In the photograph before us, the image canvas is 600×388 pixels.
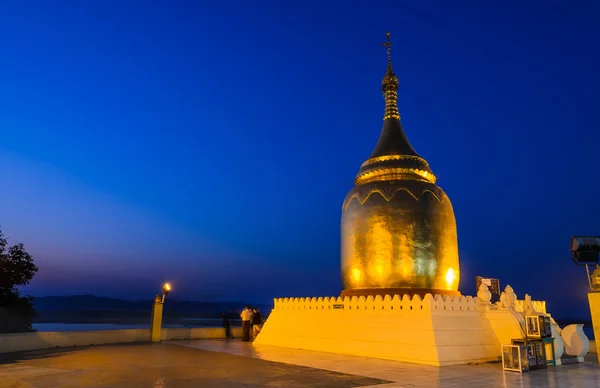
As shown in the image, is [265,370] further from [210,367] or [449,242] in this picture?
[449,242]

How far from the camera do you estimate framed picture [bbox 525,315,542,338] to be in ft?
44.5

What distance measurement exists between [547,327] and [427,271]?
25.1 feet

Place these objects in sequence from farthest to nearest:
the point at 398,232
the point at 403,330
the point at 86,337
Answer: the point at 398,232, the point at 86,337, the point at 403,330

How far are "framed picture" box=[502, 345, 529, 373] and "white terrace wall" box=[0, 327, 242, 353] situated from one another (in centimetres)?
1550

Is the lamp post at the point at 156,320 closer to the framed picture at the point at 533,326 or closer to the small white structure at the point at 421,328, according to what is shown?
the small white structure at the point at 421,328

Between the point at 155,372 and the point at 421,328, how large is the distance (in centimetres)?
800

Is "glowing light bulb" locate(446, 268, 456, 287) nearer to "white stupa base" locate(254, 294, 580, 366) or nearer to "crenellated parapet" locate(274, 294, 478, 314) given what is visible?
"white stupa base" locate(254, 294, 580, 366)

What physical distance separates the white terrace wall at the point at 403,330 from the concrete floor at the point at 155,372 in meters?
3.72

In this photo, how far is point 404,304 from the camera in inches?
625

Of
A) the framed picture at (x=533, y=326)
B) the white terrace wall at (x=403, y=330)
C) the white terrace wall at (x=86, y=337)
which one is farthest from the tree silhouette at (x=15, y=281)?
the framed picture at (x=533, y=326)

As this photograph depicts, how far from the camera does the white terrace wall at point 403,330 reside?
46.8ft

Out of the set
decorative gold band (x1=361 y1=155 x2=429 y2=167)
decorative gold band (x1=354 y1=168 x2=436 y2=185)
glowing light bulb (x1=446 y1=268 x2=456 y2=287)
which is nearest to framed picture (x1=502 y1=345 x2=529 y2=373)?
glowing light bulb (x1=446 y1=268 x2=456 y2=287)

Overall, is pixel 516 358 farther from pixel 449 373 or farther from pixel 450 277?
pixel 450 277

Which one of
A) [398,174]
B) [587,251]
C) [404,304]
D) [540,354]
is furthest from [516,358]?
[398,174]
